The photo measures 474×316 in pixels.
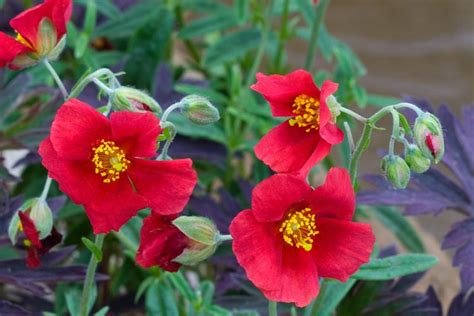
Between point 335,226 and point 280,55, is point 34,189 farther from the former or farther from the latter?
point 335,226

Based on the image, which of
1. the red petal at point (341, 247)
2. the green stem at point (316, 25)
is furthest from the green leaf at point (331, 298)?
the green stem at point (316, 25)

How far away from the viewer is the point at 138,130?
0.53 metres

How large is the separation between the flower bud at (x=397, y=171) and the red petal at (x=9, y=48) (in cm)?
25

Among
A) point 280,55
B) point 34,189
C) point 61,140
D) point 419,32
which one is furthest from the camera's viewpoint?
point 419,32

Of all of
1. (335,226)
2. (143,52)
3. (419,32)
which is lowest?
(419,32)

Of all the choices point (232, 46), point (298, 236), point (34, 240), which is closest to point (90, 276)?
point (34, 240)

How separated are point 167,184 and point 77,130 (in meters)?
0.06

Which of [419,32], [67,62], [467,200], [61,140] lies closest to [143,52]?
[67,62]

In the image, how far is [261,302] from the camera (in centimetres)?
84

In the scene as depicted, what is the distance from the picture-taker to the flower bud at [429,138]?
53cm

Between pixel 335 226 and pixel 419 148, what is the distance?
7 cm

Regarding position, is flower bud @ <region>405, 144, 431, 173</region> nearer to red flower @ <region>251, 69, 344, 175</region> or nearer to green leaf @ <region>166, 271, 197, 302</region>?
red flower @ <region>251, 69, 344, 175</region>

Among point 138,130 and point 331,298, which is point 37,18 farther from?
point 331,298

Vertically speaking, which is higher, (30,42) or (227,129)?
(30,42)
